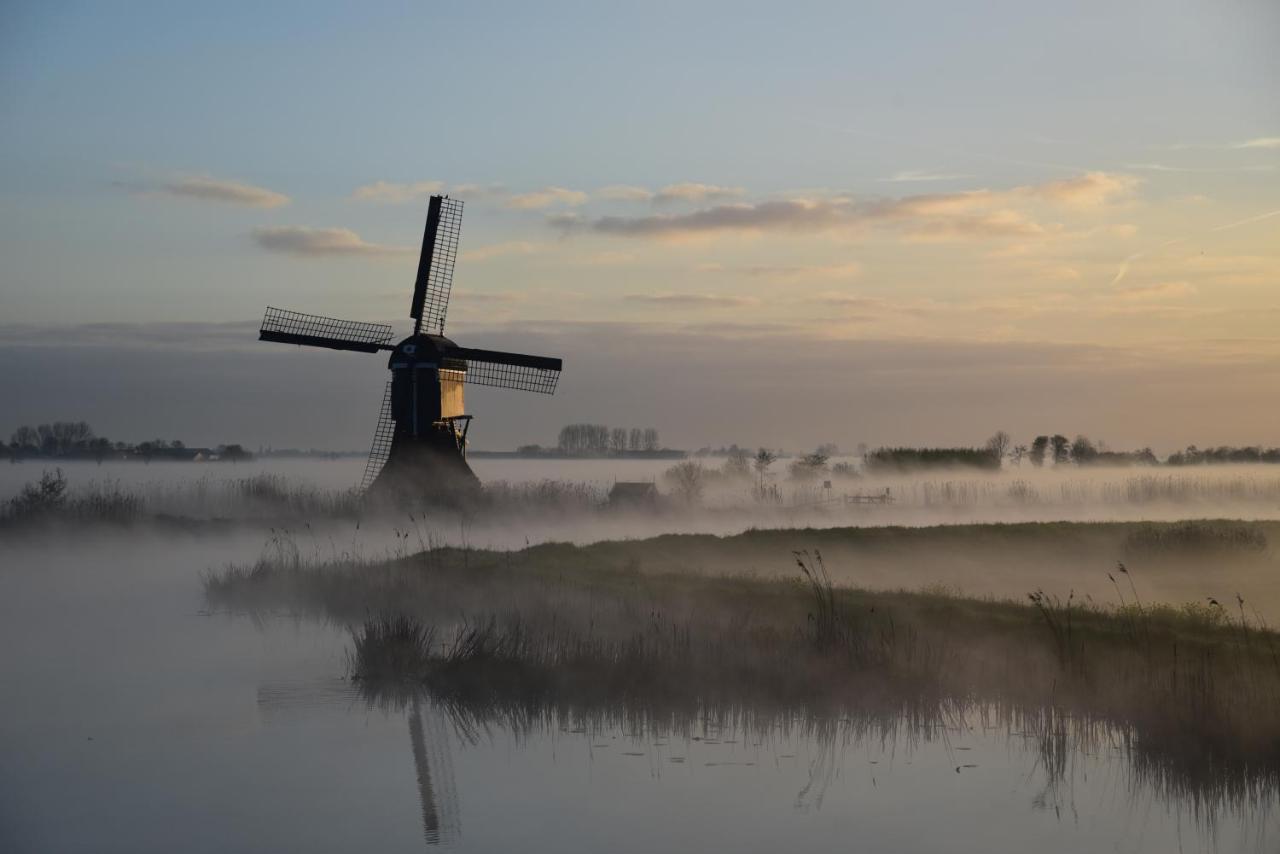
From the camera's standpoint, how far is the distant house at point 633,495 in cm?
4331

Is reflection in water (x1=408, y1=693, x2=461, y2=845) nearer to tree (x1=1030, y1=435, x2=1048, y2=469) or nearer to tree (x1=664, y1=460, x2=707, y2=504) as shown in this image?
tree (x1=664, y1=460, x2=707, y2=504)

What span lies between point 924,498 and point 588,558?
22.5 m

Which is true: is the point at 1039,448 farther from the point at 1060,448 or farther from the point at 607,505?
the point at 607,505

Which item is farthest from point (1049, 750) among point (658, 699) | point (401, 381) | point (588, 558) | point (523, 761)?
point (401, 381)

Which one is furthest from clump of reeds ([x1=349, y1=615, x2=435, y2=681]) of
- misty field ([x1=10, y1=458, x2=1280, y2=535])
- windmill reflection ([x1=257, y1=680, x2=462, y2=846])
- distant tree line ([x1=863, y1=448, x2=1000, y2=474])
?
distant tree line ([x1=863, y1=448, x2=1000, y2=474])

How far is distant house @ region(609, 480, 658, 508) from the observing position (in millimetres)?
43312

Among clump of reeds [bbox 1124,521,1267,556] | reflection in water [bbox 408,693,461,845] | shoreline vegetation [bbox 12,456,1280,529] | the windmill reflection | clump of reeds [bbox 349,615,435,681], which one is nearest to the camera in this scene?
reflection in water [bbox 408,693,461,845]

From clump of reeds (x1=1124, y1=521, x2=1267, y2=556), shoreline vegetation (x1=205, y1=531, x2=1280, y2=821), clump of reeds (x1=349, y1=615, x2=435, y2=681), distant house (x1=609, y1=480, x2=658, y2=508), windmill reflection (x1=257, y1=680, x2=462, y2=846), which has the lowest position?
windmill reflection (x1=257, y1=680, x2=462, y2=846)

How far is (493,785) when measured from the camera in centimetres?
1256

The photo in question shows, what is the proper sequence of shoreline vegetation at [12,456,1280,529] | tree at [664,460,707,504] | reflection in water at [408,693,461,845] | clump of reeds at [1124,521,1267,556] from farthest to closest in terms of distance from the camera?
tree at [664,460,707,504] < shoreline vegetation at [12,456,1280,529] < clump of reeds at [1124,521,1267,556] < reflection in water at [408,693,461,845]

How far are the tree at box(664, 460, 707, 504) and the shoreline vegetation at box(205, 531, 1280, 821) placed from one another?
83.4 feet

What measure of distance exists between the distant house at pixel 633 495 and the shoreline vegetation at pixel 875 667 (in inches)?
872

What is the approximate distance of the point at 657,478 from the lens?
174 ft

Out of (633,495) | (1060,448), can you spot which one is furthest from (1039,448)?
(633,495)
